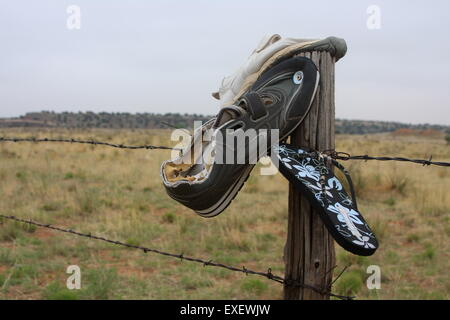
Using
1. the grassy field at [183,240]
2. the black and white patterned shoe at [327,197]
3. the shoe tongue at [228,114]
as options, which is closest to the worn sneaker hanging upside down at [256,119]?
the shoe tongue at [228,114]

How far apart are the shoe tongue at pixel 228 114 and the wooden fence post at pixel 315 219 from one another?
260 millimetres

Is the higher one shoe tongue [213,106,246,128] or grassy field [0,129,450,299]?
shoe tongue [213,106,246,128]

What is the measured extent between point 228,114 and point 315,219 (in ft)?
1.81

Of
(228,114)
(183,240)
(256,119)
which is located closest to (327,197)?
(256,119)

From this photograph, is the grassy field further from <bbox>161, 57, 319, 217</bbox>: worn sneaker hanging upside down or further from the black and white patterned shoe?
the black and white patterned shoe

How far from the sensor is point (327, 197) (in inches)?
67.8

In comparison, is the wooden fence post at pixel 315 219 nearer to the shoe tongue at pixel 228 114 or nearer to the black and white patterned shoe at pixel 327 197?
the black and white patterned shoe at pixel 327 197

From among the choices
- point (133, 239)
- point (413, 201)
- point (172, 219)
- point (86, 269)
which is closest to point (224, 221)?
point (172, 219)

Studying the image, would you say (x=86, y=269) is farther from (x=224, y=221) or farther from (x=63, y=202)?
(x=63, y=202)

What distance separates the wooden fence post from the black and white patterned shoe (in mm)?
82

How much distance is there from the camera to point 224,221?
21.1 feet

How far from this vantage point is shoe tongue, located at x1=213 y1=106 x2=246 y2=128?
5.92 ft

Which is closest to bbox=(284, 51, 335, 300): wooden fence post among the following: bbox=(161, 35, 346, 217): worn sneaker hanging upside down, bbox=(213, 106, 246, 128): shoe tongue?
bbox=(161, 35, 346, 217): worn sneaker hanging upside down

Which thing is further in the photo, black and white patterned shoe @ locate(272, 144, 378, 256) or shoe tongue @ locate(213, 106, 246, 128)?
shoe tongue @ locate(213, 106, 246, 128)
